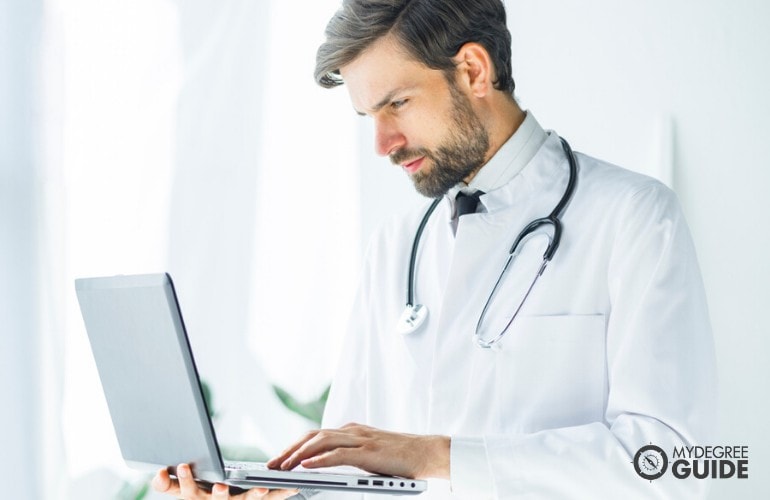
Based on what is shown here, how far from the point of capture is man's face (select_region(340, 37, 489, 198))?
1.48 metres

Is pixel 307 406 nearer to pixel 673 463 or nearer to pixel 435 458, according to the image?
pixel 435 458

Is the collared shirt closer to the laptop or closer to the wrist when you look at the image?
the wrist

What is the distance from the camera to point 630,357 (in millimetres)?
1235

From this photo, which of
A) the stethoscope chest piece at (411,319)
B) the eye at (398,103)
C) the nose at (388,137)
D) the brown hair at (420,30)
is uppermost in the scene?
the brown hair at (420,30)

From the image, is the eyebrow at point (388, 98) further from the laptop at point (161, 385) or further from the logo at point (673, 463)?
the logo at point (673, 463)

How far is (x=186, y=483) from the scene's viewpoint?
3.88 feet

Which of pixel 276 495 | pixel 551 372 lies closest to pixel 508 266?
pixel 551 372

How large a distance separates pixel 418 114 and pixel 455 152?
9 cm

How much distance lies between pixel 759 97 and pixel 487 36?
96cm

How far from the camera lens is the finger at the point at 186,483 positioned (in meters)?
1.16

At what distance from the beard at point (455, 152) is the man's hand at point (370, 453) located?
480 mm

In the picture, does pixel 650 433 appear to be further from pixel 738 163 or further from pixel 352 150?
pixel 352 150

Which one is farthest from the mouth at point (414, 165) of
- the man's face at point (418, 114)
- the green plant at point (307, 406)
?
the green plant at point (307, 406)

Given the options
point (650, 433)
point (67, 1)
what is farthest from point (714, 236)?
point (67, 1)
